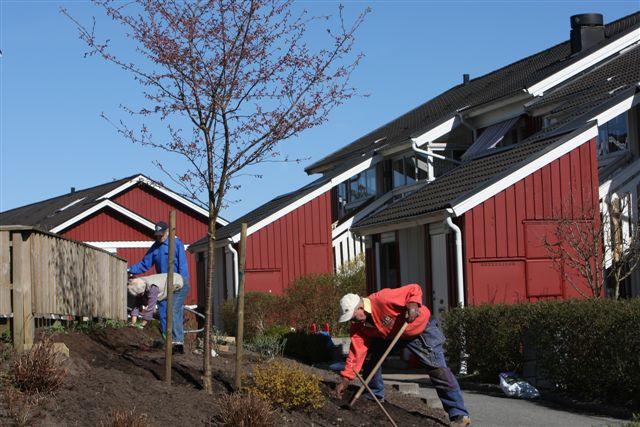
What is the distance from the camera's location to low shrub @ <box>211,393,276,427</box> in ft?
28.5

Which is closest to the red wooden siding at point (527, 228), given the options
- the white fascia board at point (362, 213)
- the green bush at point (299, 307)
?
the green bush at point (299, 307)

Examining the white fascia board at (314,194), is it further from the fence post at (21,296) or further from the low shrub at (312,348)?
the fence post at (21,296)

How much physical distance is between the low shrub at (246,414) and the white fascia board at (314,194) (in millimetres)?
20493

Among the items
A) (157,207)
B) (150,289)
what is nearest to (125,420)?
(150,289)

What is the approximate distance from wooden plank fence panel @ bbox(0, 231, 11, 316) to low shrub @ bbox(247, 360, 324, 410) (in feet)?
8.55

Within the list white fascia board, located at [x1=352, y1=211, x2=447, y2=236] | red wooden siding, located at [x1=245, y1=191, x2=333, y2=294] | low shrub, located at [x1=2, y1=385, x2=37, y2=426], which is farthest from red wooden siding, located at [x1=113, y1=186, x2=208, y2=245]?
low shrub, located at [x1=2, y1=385, x2=37, y2=426]

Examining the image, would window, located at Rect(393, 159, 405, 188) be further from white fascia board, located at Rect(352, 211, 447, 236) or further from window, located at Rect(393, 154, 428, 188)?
white fascia board, located at Rect(352, 211, 447, 236)

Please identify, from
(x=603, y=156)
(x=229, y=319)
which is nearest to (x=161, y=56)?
(x=603, y=156)

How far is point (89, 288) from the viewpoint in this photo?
15.1 m

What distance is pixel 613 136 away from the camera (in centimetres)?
2183

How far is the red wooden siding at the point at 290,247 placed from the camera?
30312 millimetres

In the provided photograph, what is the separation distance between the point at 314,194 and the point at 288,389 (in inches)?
828

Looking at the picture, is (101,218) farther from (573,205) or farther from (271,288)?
(573,205)

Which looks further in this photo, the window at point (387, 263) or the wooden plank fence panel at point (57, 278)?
the window at point (387, 263)
